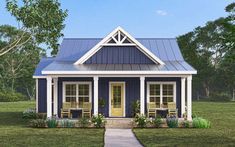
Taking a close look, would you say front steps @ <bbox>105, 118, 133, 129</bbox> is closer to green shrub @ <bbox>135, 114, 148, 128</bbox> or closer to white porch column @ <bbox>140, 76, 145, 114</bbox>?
green shrub @ <bbox>135, 114, 148, 128</bbox>

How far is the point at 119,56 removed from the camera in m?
27.3

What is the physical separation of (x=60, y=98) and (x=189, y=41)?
50.9 metres

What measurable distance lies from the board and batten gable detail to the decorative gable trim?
13.6 inches

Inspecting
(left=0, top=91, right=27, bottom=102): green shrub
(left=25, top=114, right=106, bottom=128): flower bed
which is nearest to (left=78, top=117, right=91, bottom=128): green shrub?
(left=25, top=114, right=106, bottom=128): flower bed

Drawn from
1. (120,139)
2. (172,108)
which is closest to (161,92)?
(172,108)

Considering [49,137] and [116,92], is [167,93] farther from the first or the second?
[49,137]

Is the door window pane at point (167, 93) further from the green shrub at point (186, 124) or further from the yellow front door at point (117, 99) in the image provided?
the green shrub at point (186, 124)

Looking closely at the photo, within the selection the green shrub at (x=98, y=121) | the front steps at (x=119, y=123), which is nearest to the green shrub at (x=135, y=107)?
the front steps at (x=119, y=123)

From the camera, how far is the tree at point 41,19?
25.4 m

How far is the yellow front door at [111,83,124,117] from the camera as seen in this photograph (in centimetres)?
2641

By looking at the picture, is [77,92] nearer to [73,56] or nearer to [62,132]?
[73,56]

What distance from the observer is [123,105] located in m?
26.4

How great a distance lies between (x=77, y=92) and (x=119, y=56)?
→ 12.0 feet

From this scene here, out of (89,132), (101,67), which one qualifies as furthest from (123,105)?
(89,132)
